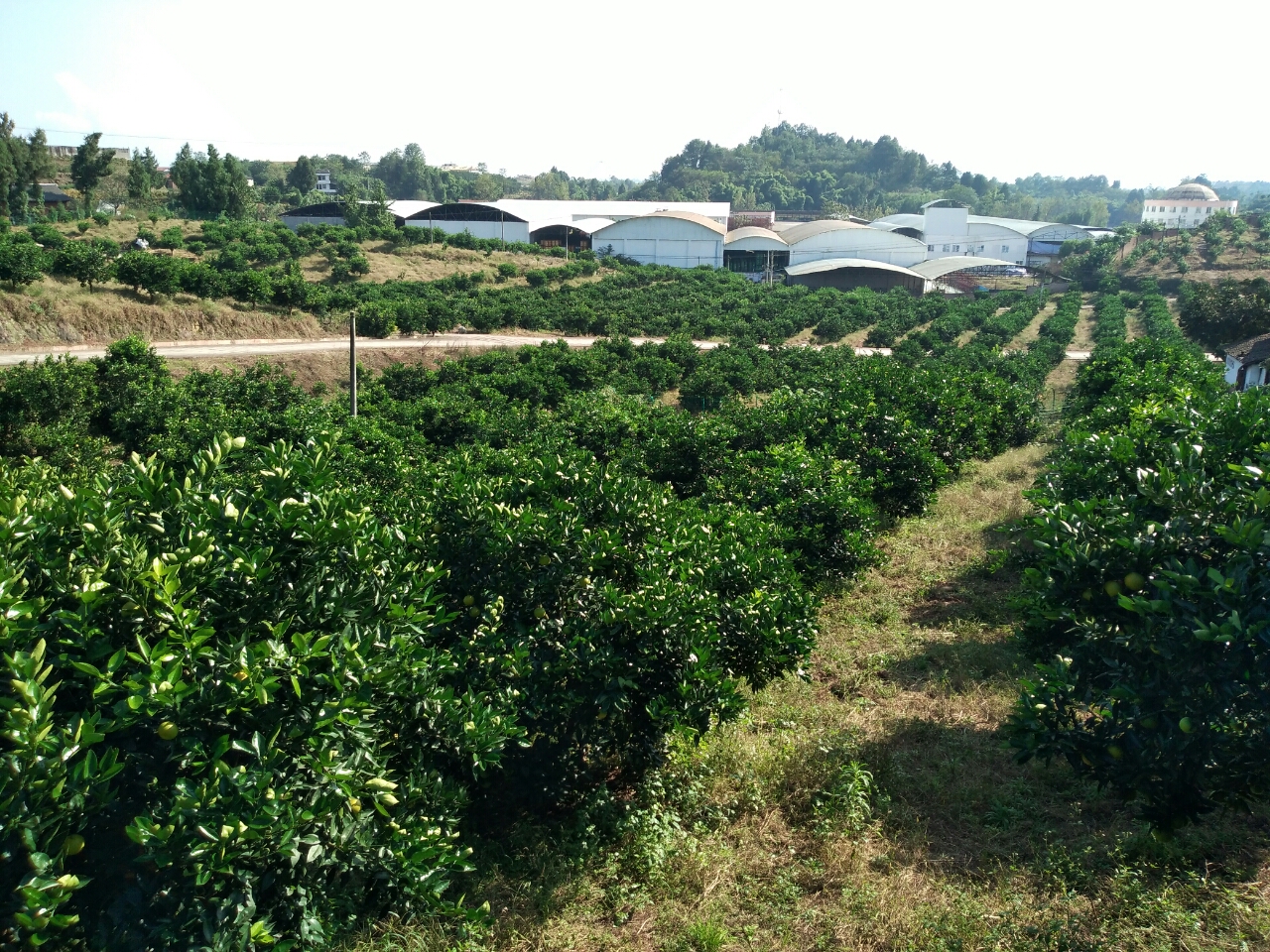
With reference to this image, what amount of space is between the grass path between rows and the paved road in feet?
81.6

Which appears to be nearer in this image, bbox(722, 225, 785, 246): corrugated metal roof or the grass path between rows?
the grass path between rows

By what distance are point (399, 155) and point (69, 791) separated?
113 m

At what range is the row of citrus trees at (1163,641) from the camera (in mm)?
5176

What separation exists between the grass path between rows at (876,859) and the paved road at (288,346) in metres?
24.9

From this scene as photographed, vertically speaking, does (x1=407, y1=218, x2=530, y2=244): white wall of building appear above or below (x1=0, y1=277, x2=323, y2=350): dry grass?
above

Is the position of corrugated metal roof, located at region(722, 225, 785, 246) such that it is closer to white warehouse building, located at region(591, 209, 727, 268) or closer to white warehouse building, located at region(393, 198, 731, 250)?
white warehouse building, located at region(591, 209, 727, 268)

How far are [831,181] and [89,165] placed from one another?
109835 mm

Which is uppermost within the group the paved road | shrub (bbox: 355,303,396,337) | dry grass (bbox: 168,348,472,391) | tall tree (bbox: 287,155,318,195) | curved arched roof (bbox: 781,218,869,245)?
tall tree (bbox: 287,155,318,195)

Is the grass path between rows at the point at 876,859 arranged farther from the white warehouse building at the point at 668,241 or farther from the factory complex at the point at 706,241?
the white warehouse building at the point at 668,241

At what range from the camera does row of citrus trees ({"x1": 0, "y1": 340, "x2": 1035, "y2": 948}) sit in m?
3.83

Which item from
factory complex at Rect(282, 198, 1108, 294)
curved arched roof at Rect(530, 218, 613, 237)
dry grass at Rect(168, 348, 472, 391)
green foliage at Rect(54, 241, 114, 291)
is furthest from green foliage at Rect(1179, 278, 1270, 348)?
green foliage at Rect(54, 241, 114, 291)

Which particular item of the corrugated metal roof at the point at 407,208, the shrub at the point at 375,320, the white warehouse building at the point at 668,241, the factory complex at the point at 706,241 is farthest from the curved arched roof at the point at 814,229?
the shrub at the point at 375,320

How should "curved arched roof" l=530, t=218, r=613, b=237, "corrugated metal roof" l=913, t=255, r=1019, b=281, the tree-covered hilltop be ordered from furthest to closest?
1. the tree-covered hilltop
2. "corrugated metal roof" l=913, t=255, r=1019, b=281
3. "curved arched roof" l=530, t=218, r=613, b=237

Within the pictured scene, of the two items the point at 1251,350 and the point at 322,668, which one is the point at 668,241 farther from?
the point at 322,668
